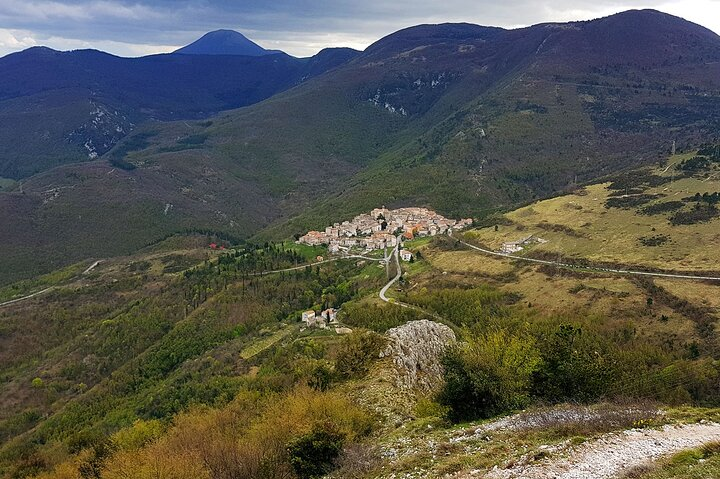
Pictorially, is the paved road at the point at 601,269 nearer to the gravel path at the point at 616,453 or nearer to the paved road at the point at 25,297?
the gravel path at the point at 616,453

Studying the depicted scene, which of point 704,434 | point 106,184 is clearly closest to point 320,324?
point 704,434

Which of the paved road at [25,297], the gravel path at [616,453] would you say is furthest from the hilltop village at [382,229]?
the gravel path at [616,453]

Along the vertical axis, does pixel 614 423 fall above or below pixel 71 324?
above

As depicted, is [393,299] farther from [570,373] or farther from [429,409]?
[570,373]

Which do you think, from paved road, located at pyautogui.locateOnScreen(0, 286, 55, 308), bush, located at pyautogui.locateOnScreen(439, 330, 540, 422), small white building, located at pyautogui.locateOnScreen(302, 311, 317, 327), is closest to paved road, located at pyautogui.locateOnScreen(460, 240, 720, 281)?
small white building, located at pyautogui.locateOnScreen(302, 311, 317, 327)

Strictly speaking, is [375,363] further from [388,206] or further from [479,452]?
[388,206]

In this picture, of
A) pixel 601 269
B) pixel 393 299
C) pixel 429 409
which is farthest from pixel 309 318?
pixel 601 269
